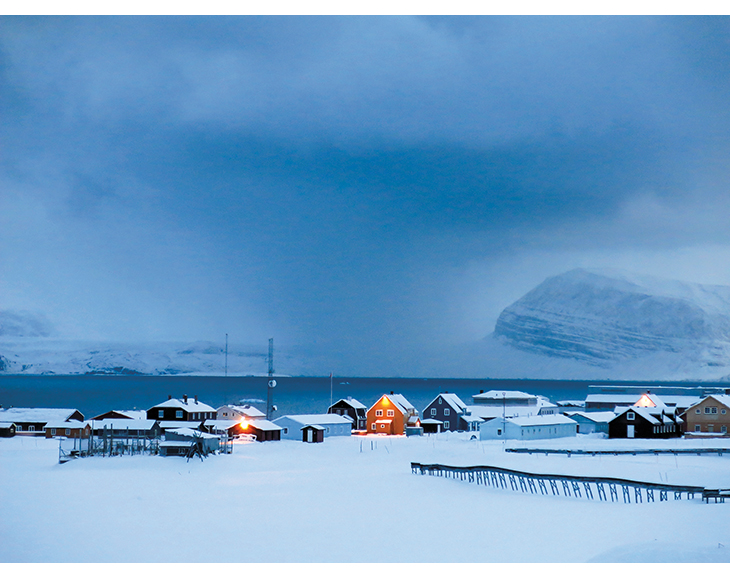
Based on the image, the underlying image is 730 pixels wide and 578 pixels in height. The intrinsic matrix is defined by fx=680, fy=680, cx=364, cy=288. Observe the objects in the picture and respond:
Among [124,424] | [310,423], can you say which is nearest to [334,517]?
[124,424]

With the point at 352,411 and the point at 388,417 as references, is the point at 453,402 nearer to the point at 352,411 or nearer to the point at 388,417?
the point at 388,417

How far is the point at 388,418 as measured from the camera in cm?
7250

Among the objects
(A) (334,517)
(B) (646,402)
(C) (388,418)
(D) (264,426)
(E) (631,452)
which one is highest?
(A) (334,517)

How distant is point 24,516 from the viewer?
872 inches

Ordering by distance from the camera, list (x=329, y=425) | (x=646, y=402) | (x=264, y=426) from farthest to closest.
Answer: (x=646, y=402)
(x=329, y=425)
(x=264, y=426)

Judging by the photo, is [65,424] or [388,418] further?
[388,418]

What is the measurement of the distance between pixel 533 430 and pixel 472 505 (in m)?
37.8

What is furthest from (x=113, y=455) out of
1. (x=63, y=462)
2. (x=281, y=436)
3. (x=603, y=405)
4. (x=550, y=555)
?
(x=603, y=405)

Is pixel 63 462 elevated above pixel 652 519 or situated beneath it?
situated beneath

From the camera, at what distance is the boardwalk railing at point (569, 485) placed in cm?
2533

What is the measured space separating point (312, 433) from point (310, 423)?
1.46 metres

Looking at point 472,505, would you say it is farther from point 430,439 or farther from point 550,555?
point 430,439

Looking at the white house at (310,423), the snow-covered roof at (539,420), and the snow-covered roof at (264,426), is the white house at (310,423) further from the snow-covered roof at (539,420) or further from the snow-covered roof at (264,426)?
the snow-covered roof at (539,420)

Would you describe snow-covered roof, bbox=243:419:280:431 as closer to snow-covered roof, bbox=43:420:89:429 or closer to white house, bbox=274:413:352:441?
white house, bbox=274:413:352:441
